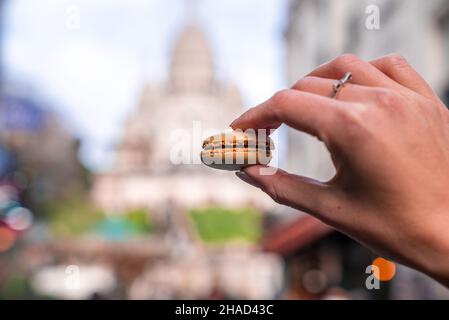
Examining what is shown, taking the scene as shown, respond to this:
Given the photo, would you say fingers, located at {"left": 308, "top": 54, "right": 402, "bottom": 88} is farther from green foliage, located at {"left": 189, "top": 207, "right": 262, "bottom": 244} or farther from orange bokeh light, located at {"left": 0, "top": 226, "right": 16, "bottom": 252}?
green foliage, located at {"left": 189, "top": 207, "right": 262, "bottom": 244}

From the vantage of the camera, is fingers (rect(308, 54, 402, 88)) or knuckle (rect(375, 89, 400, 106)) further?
fingers (rect(308, 54, 402, 88))

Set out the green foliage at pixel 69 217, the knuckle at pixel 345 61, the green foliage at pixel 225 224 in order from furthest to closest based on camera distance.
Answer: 1. the green foliage at pixel 225 224
2. the green foliage at pixel 69 217
3. the knuckle at pixel 345 61

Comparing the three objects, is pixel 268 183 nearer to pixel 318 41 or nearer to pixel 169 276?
pixel 318 41

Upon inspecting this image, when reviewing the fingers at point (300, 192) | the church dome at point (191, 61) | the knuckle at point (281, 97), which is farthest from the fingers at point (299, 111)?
the church dome at point (191, 61)

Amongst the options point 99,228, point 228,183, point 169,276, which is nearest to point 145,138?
point 228,183

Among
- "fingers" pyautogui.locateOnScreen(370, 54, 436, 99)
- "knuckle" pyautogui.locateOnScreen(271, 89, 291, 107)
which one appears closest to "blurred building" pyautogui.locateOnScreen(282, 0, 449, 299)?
"fingers" pyautogui.locateOnScreen(370, 54, 436, 99)

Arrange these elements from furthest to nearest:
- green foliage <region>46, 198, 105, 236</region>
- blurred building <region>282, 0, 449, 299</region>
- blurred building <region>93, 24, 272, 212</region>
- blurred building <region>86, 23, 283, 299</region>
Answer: blurred building <region>93, 24, 272, 212</region> → blurred building <region>86, 23, 283, 299</region> → green foliage <region>46, 198, 105, 236</region> → blurred building <region>282, 0, 449, 299</region>

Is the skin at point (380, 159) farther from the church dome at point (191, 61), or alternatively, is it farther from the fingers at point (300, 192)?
the church dome at point (191, 61)
